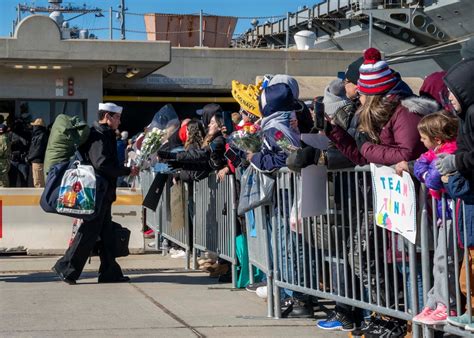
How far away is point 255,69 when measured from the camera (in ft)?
98.6

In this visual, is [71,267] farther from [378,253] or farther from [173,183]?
[378,253]

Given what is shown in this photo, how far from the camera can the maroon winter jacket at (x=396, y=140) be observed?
18.6 feet

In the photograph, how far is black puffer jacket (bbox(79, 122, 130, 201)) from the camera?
31.7ft

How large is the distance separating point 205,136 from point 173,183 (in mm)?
1482

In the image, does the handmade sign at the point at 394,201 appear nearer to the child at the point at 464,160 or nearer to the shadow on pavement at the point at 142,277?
the child at the point at 464,160

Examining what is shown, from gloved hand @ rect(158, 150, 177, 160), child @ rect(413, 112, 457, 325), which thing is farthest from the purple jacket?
gloved hand @ rect(158, 150, 177, 160)

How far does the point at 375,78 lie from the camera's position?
6.22 meters

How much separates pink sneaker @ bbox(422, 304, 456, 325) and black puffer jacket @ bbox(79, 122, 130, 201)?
511cm

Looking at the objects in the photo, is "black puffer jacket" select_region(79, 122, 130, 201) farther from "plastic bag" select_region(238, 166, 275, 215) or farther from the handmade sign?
the handmade sign

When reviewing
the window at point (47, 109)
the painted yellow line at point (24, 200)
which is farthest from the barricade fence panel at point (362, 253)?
the window at point (47, 109)

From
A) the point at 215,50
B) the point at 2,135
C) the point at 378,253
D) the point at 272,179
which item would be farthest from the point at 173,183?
the point at 215,50

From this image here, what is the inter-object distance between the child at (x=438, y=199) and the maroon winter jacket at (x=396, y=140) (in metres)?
0.30

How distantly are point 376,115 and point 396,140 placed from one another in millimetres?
326

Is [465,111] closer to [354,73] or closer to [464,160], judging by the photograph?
[464,160]
